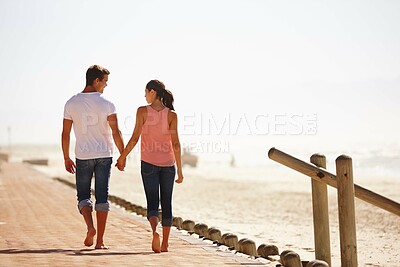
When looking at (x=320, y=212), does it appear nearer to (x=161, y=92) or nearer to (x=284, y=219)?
(x=161, y=92)

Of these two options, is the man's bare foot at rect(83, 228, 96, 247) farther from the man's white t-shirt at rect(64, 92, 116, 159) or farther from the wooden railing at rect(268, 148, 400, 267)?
the wooden railing at rect(268, 148, 400, 267)

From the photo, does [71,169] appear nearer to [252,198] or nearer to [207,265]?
[207,265]

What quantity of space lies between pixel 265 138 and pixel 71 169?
444ft

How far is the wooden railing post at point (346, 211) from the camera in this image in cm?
695

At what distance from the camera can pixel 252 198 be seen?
26859 millimetres

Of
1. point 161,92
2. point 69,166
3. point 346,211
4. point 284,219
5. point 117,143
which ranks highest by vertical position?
point 161,92

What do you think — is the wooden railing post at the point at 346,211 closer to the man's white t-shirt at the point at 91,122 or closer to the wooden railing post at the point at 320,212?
the wooden railing post at the point at 320,212

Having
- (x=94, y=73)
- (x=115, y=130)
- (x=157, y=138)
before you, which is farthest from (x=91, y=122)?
(x=157, y=138)

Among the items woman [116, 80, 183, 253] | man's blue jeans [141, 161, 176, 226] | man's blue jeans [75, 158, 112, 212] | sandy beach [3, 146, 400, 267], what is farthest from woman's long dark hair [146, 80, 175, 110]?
sandy beach [3, 146, 400, 267]

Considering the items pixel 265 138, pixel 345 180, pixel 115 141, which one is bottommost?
pixel 345 180

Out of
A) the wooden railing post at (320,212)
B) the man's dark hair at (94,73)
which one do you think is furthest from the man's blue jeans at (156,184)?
the wooden railing post at (320,212)

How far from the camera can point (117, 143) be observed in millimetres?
7891

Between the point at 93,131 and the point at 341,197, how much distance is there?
2622 millimetres

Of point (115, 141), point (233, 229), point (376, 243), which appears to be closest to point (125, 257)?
point (115, 141)
